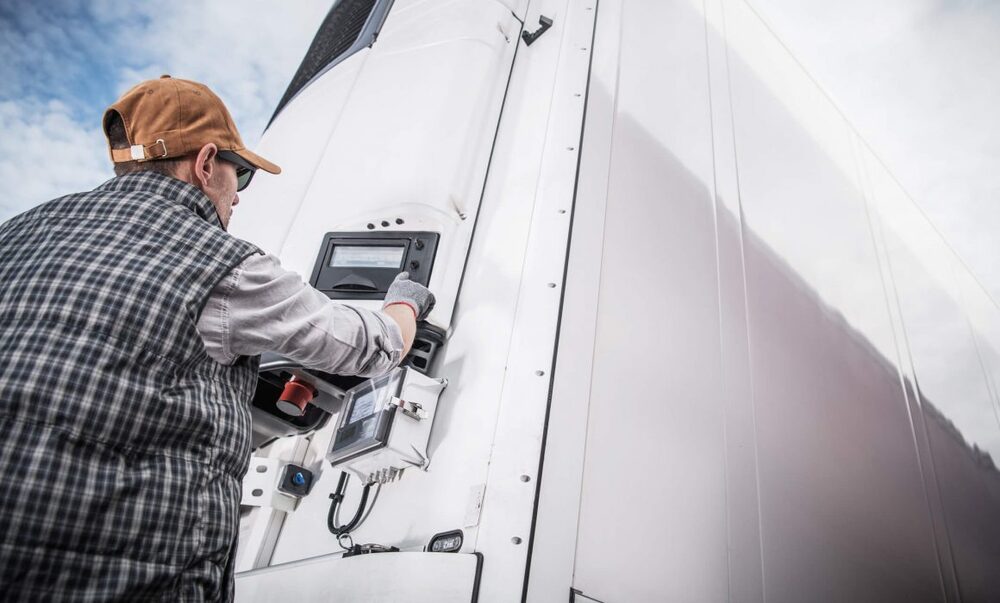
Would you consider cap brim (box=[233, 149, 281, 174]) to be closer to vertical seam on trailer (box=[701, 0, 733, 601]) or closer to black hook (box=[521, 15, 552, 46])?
vertical seam on trailer (box=[701, 0, 733, 601])

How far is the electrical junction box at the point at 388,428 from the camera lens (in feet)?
2.96

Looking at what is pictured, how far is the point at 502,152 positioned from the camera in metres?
1.39

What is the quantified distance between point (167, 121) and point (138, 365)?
39 centimetres

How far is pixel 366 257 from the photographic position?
46.7 inches

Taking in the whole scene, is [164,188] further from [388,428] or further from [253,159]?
[388,428]

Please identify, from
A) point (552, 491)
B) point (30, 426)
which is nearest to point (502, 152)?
point (552, 491)

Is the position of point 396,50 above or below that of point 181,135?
above

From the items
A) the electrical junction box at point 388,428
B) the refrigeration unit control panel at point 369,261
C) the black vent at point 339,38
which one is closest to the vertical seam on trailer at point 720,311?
the electrical junction box at point 388,428

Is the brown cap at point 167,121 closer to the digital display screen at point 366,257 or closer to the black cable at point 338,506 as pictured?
the digital display screen at point 366,257

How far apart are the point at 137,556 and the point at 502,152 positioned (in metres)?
1.12

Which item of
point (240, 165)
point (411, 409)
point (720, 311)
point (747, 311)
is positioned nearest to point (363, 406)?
point (411, 409)

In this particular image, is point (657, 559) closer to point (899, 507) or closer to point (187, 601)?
point (187, 601)

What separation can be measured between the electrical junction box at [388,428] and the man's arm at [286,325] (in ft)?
0.51

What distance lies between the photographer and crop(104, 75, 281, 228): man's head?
76cm
